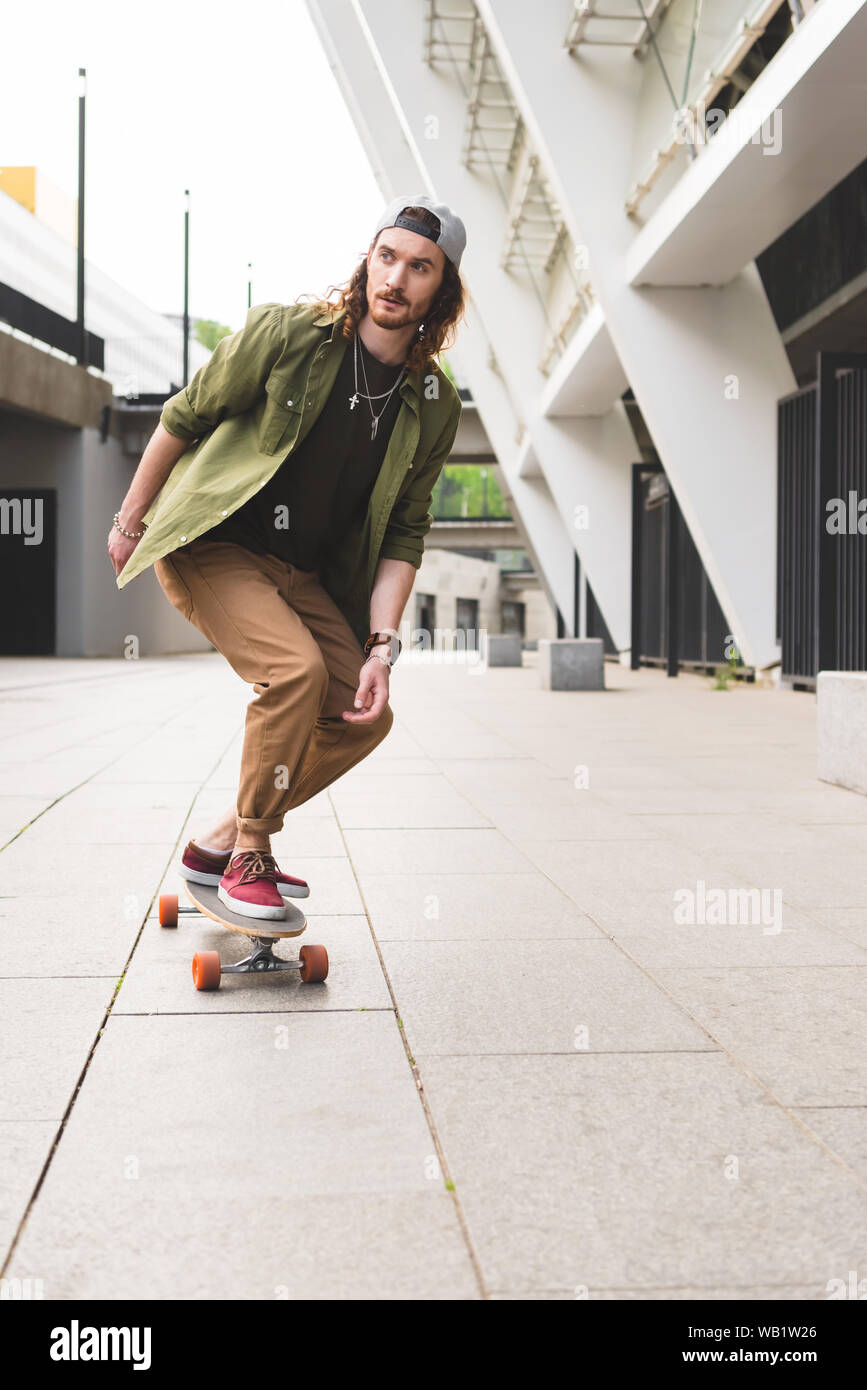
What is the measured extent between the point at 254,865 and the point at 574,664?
15.4m

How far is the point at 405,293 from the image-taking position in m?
3.63

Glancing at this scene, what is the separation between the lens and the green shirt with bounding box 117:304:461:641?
3.59 metres

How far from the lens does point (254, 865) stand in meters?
3.67

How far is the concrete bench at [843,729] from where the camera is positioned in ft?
24.6

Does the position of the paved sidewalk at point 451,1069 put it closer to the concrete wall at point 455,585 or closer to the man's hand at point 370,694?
the man's hand at point 370,694

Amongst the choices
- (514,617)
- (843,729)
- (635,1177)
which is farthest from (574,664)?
(514,617)

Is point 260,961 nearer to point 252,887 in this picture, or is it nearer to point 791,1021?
point 252,887

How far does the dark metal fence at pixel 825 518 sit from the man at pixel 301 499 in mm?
10885

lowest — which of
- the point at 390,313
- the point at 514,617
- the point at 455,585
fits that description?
the point at 390,313

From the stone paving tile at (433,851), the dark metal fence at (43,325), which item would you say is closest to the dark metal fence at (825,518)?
the stone paving tile at (433,851)

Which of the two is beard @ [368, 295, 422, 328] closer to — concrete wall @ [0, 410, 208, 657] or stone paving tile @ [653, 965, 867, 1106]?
stone paving tile @ [653, 965, 867, 1106]

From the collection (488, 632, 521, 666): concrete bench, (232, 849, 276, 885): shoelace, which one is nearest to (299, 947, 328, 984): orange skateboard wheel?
(232, 849, 276, 885): shoelace

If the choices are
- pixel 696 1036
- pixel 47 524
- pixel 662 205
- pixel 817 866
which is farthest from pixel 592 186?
pixel 47 524
